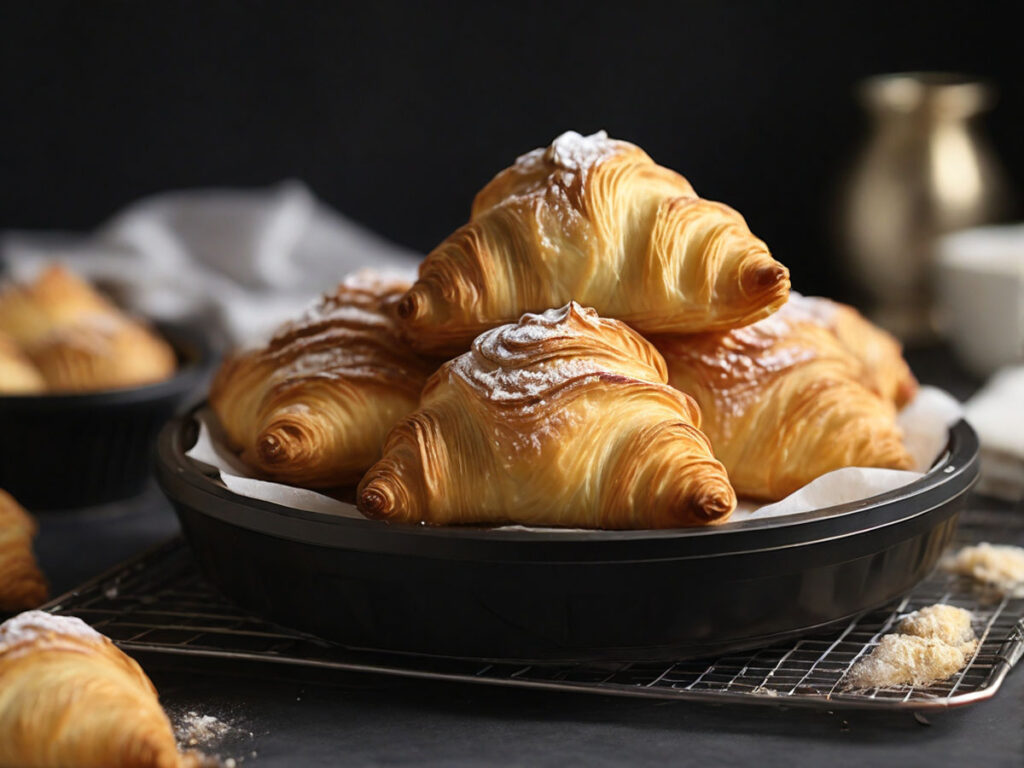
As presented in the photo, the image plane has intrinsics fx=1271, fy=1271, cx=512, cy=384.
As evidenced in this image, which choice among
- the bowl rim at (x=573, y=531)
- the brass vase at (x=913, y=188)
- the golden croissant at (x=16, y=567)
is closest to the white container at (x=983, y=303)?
the brass vase at (x=913, y=188)

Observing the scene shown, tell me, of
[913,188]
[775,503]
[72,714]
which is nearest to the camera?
[72,714]

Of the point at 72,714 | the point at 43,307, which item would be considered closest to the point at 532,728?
the point at 72,714

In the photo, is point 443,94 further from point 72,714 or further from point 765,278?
point 72,714

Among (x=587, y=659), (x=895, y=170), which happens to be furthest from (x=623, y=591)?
(x=895, y=170)

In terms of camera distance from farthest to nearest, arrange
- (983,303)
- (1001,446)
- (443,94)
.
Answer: (443,94) → (983,303) → (1001,446)

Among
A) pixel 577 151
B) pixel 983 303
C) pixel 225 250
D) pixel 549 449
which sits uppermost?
pixel 577 151

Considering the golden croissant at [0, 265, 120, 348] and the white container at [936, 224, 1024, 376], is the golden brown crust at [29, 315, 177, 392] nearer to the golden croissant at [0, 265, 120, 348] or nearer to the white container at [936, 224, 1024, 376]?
the golden croissant at [0, 265, 120, 348]
